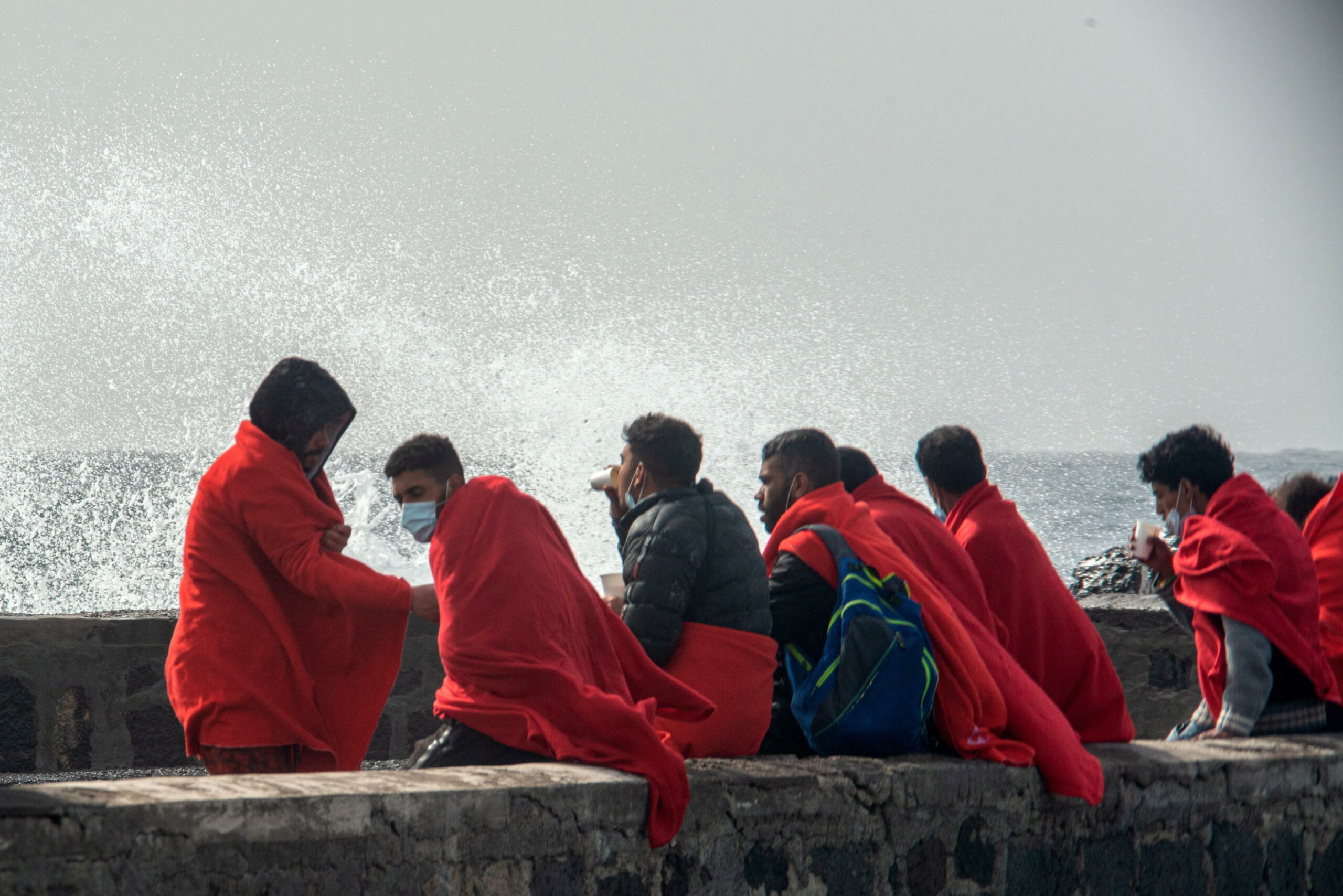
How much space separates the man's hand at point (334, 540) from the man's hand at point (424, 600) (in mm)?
214

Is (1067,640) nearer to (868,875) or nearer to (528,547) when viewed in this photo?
(868,875)

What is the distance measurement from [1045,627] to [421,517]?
216 centimetres

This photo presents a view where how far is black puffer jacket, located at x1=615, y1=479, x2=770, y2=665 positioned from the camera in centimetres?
342

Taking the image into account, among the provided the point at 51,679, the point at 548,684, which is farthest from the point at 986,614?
the point at 51,679

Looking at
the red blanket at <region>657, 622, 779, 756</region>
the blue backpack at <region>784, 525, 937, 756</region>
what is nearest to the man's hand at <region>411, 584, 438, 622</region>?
the red blanket at <region>657, 622, 779, 756</region>

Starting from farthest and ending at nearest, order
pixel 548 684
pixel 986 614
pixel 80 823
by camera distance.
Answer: pixel 986 614
pixel 548 684
pixel 80 823

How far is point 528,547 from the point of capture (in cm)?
319

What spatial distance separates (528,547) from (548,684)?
35 centimetres

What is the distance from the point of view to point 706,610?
347 centimetres

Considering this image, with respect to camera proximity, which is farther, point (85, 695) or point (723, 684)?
point (85, 695)

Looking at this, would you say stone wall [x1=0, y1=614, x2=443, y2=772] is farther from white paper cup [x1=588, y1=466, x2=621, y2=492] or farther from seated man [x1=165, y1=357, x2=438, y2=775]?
seated man [x1=165, y1=357, x2=438, y2=775]

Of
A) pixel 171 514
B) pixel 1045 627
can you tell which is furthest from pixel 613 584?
pixel 171 514

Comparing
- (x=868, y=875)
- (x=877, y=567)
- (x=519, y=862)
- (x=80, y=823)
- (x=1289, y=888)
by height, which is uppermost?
(x=877, y=567)

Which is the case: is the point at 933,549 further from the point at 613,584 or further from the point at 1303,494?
the point at 1303,494
